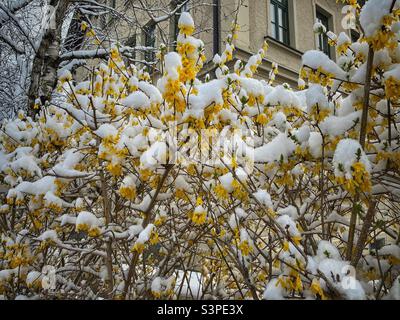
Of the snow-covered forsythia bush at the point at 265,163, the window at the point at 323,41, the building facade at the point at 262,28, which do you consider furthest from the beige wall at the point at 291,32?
the snow-covered forsythia bush at the point at 265,163

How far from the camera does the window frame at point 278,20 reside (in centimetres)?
951

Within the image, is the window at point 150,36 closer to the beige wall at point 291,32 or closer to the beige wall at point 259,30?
the beige wall at point 259,30

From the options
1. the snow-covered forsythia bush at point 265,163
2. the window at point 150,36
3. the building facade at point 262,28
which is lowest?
the snow-covered forsythia bush at point 265,163

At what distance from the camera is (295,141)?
1839 mm

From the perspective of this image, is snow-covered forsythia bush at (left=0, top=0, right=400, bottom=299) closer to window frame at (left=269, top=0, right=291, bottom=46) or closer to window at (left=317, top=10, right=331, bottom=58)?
window frame at (left=269, top=0, right=291, bottom=46)

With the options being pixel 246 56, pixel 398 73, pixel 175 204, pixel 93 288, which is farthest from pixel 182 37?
pixel 246 56

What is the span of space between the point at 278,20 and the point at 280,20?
0.45 feet

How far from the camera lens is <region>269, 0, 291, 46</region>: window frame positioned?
951 cm

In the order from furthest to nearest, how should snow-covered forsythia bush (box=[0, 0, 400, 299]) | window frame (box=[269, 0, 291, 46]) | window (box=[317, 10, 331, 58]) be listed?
window (box=[317, 10, 331, 58]) → window frame (box=[269, 0, 291, 46]) → snow-covered forsythia bush (box=[0, 0, 400, 299])

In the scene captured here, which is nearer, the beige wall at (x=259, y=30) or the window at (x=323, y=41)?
the beige wall at (x=259, y=30)

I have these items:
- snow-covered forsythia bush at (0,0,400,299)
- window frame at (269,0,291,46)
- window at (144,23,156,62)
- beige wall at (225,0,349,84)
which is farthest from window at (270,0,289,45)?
snow-covered forsythia bush at (0,0,400,299)

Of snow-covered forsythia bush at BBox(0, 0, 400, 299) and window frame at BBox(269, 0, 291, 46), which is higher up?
window frame at BBox(269, 0, 291, 46)

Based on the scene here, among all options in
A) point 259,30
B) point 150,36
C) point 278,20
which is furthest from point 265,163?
point 278,20

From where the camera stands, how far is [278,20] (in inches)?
383
